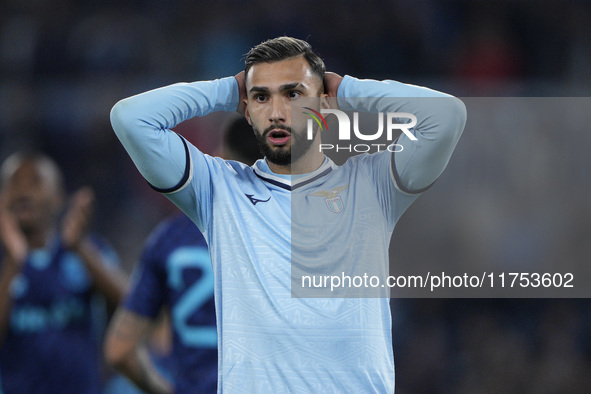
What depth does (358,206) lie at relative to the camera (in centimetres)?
246

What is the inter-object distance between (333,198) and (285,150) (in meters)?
0.21

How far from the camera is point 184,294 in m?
3.72

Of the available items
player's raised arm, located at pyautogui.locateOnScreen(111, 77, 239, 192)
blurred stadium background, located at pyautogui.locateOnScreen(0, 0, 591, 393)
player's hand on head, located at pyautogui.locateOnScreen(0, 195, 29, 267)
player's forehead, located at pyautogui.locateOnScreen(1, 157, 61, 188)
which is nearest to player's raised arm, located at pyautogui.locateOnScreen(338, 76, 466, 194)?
player's raised arm, located at pyautogui.locateOnScreen(111, 77, 239, 192)

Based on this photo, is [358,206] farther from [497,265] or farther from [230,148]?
[497,265]

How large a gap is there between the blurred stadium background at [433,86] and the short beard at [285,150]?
158 inches

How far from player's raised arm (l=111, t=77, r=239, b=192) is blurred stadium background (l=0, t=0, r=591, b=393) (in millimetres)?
4124

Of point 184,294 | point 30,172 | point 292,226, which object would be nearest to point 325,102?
point 292,226

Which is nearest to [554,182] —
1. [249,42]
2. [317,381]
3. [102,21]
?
[249,42]

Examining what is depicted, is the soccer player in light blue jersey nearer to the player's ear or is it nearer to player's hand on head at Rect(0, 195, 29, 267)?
the player's ear

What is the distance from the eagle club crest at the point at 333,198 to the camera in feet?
8.09

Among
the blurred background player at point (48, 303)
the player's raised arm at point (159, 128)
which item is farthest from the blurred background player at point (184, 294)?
the blurred background player at point (48, 303)

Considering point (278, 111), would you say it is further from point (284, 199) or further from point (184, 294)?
point (184, 294)

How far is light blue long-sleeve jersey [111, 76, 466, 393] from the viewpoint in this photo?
229cm

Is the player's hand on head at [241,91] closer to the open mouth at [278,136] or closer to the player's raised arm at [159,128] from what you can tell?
the player's raised arm at [159,128]
